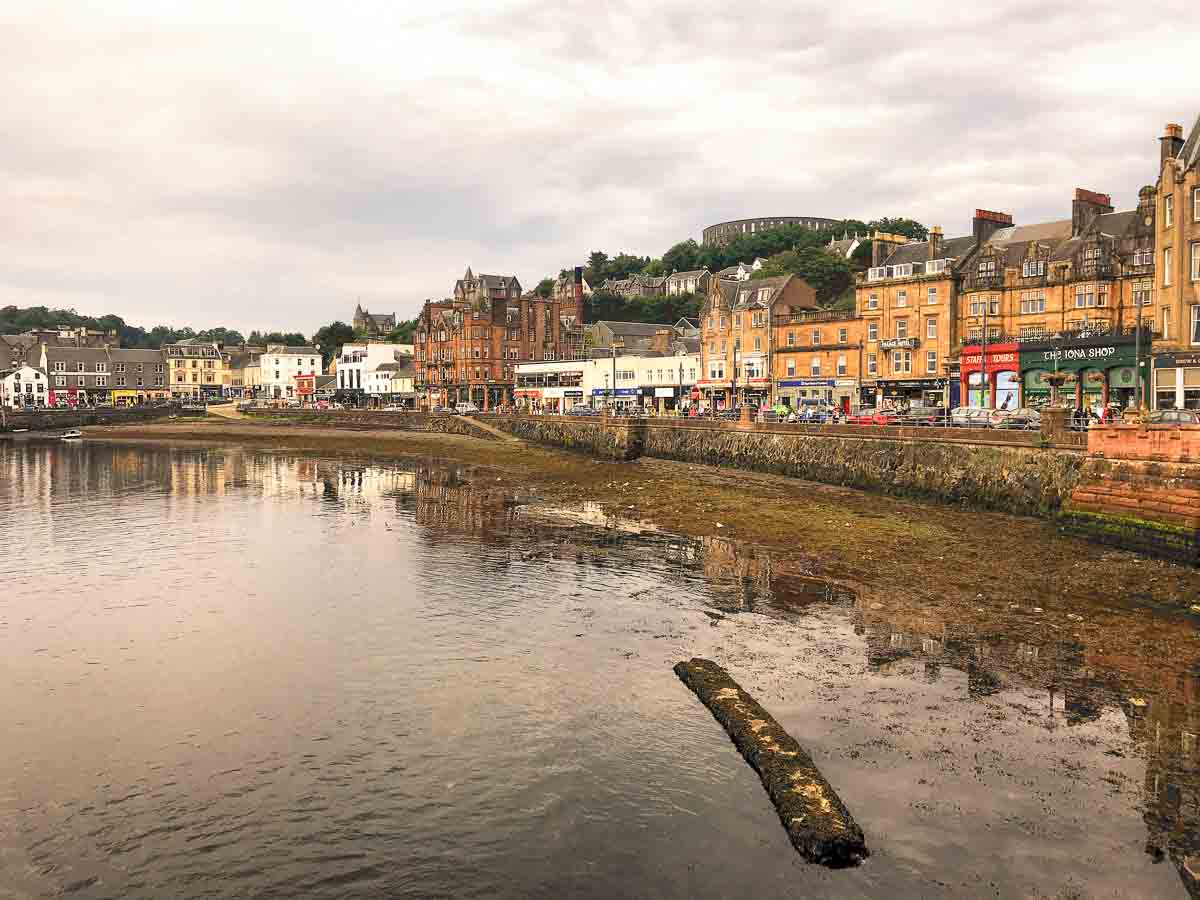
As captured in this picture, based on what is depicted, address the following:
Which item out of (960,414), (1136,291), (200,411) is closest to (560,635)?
(960,414)

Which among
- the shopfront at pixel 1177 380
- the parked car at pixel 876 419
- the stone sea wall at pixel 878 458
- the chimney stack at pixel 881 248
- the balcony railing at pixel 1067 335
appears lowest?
the stone sea wall at pixel 878 458

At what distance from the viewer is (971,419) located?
43.0 metres

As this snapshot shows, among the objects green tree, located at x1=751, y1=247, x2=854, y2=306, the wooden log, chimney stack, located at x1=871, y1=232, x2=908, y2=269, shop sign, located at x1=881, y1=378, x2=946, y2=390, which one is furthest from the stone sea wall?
green tree, located at x1=751, y1=247, x2=854, y2=306

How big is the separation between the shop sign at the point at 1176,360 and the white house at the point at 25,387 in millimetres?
178939

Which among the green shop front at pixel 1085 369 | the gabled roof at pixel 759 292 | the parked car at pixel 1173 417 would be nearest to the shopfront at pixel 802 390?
the gabled roof at pixel 759 292

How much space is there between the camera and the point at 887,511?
116ft

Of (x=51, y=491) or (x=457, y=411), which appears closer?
(x=51, y=491)

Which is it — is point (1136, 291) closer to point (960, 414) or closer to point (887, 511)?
point (960, 414)

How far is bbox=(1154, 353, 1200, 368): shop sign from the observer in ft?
137

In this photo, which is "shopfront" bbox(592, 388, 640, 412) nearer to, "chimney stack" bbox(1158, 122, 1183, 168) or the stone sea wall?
the stone sea wall

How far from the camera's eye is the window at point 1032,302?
63.9 meters

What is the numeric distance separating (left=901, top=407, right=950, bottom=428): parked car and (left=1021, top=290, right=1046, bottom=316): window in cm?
1927

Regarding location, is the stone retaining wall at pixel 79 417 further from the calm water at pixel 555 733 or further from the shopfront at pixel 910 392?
the calm water at pixel 555 733

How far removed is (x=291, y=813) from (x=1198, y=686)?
15730 mm
